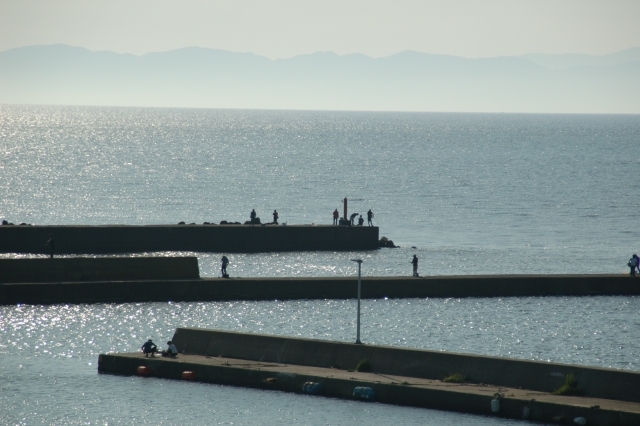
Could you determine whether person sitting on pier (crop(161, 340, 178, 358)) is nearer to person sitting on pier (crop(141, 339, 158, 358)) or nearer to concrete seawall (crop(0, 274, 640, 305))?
person sitting on pier (crop(141, 339, 158, 358))

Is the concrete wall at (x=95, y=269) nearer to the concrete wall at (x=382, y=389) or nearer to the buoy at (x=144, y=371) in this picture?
the concrete wall at (x=382, y=389)

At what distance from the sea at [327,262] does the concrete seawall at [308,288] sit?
0.61 meters

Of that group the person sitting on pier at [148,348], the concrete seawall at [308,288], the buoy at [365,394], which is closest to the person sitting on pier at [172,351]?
the person sitting on pier at [148,348]

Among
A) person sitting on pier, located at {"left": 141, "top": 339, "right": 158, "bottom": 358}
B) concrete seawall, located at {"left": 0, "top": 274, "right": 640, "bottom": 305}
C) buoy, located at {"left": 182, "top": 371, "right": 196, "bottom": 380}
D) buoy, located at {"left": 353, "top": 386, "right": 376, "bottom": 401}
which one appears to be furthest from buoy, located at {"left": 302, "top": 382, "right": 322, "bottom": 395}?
concrete seawall, located at {"left": 0, "top": 274, "right": 640, "bottom": 305}

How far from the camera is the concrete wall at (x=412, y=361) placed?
27.6m

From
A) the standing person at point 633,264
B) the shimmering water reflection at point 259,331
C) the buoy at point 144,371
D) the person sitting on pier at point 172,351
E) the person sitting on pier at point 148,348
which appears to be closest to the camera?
the shimmering water reflection at point 259,331

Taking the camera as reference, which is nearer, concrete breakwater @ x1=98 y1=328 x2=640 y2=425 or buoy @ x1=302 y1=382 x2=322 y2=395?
concrete breakwater @ x1=98 y1=328 x2=640 y2=425

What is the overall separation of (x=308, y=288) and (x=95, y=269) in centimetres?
836

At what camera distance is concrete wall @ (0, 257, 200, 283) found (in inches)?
1676

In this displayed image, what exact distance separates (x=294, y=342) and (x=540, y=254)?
35.7 metres

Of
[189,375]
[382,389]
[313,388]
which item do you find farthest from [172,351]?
[382,389]

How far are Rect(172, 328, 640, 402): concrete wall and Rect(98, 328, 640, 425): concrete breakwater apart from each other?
2 cm

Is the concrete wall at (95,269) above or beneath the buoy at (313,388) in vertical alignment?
above

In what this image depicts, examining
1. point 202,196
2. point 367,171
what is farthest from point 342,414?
point 367,171
